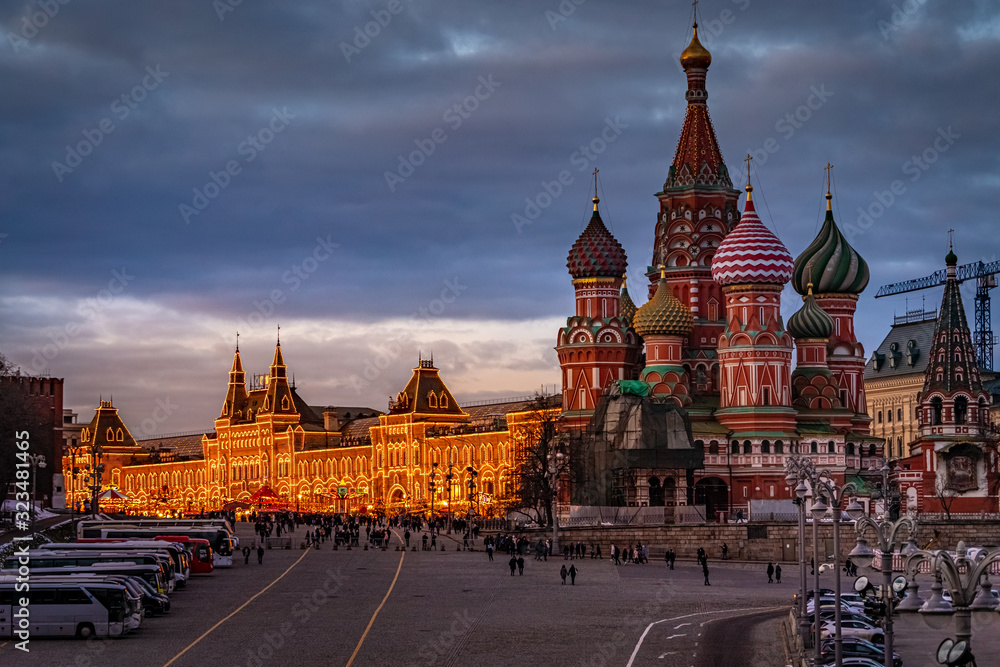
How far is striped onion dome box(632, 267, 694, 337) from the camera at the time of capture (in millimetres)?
102125

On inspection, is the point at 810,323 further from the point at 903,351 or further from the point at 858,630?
the point at 858,630

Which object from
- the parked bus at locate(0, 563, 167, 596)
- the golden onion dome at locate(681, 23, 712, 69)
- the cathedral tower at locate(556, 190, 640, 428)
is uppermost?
the golden onion dome at locate(681, 23, 712, 69)

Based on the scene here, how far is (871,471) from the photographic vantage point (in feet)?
327

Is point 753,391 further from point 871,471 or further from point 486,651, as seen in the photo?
point 486,651

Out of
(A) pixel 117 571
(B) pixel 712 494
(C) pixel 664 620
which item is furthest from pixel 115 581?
(B) pixel 712 494

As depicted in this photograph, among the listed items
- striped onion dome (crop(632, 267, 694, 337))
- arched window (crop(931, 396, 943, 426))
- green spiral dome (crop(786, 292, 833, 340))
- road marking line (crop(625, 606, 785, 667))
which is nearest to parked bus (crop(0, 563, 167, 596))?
road marking line (crop(625, 606, 785, 667))

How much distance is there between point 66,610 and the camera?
1580 inches

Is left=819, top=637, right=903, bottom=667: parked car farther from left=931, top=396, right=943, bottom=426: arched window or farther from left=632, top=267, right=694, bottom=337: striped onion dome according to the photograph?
left=632, top=267, right=694, bottom=337: striped onion dome

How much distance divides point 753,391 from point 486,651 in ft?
203

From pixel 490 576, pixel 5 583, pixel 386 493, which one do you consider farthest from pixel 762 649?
pixel 386 493

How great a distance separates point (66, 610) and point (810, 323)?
69627 millimetres

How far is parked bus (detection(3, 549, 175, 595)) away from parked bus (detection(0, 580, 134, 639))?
6387 mm

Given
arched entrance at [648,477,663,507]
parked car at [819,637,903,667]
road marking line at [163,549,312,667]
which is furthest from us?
arched entrance at [648,477,663,507]

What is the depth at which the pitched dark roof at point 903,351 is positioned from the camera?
151 m
